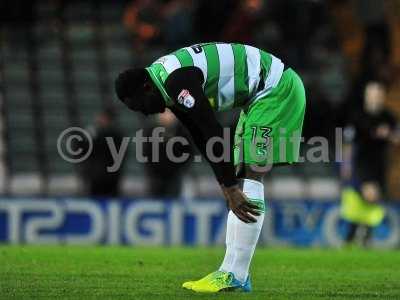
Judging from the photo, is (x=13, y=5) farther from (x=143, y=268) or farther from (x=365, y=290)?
(x=365, y=290)

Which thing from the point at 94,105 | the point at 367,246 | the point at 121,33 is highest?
the point at 121,33

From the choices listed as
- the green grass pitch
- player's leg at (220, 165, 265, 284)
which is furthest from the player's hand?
the green grass pitch

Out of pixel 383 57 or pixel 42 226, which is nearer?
pixel 42 226

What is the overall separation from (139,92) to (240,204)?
3.26ft

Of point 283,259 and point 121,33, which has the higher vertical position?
point 121,33

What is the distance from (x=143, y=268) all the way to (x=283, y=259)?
199cm

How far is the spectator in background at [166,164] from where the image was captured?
634 inches

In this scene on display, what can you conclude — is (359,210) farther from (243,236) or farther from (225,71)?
(225,71)

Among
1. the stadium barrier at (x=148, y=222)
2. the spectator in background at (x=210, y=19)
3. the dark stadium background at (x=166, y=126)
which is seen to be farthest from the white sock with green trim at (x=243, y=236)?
the spectator in background at (x=210, y=19)

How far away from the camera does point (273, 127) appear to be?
7898 mm

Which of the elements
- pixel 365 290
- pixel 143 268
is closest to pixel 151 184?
pixel 143 268

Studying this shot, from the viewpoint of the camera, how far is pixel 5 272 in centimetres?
901

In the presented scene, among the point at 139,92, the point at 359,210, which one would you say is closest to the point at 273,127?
the point at 139,92

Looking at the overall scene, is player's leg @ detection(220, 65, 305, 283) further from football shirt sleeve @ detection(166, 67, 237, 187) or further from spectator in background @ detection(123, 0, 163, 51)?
spectator in background @ detection(123, 0, 163, 51)
